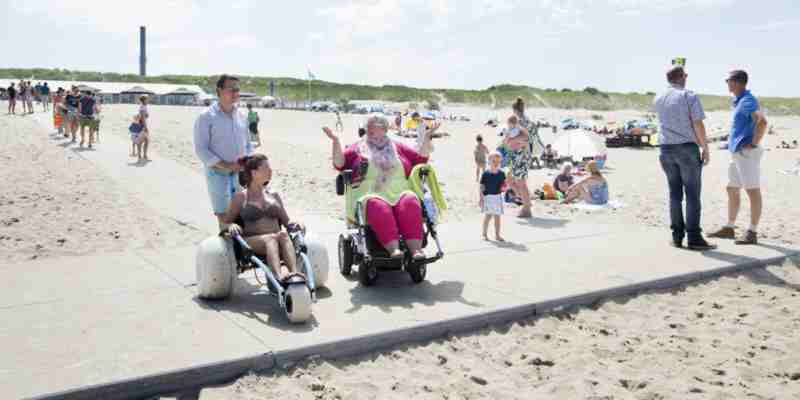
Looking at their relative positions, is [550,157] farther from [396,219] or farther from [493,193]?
[396,219]

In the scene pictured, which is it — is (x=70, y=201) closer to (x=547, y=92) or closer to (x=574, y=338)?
(x=574, y=338)

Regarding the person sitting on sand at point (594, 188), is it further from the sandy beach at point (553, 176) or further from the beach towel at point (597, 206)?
the sandy beach at point (553, 176)

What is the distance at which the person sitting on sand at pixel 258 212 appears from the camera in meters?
5.18

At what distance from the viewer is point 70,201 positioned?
10359 mm

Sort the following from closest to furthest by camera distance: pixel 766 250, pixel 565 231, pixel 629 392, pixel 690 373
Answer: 1. pixel 629 392
2. pixel 690 373
3. pixel 766 250
4. pixel 565 231

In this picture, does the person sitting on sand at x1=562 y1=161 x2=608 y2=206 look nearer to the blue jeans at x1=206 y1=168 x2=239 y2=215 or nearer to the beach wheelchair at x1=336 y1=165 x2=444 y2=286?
the beach wheelchair at x1=336 y1=165 x2=444 y2=286

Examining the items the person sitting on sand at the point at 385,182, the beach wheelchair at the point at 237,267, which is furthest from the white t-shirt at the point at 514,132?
the beach wheelchair at the point at 237,267

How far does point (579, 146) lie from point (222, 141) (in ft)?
52.1

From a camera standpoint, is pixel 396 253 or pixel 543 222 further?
pixel 543 222

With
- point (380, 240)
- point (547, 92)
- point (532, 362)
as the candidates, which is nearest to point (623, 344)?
point (532, 362)

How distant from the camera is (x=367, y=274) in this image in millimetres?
5855

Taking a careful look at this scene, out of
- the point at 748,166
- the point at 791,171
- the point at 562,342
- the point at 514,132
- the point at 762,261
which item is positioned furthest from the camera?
the point at 791,171

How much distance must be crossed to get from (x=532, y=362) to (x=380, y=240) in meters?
1.78

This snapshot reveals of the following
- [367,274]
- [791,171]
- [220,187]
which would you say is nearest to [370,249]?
[367,274]
